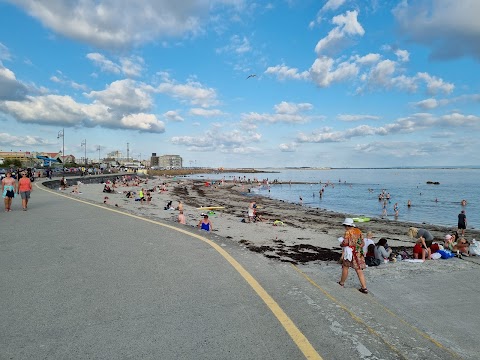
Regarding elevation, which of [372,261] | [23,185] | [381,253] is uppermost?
[23,185]

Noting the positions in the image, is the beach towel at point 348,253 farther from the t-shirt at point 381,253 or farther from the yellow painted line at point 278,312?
the t-shirt at point 381,253

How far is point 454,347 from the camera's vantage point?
159 inches

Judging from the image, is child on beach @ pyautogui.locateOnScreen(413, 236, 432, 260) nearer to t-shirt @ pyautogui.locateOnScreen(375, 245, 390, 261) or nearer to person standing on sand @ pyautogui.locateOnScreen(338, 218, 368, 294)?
t-shirt @ pyautogui.locateOnScreen(375, 245, 390, 261)

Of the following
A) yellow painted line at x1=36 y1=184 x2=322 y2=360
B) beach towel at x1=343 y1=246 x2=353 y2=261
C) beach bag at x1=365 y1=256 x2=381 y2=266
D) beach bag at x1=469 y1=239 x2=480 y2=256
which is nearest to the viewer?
yellow painted line at x1=36 y1=184 x2=322 y2=360

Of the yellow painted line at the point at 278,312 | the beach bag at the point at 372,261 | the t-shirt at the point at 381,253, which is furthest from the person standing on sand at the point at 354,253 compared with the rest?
the t-shirt at the point at 381,253

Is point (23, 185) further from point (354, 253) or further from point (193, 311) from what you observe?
point (354, 253)

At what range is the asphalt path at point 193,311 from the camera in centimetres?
311

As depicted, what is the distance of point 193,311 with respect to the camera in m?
3.93

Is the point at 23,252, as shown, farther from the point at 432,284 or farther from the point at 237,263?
the point at 432,284

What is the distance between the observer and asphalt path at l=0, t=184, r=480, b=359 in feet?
10.2

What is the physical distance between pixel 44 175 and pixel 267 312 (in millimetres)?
56231

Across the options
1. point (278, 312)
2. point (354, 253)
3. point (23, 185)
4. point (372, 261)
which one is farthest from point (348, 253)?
point (23, 185)

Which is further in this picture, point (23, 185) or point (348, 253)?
point (23, 185)

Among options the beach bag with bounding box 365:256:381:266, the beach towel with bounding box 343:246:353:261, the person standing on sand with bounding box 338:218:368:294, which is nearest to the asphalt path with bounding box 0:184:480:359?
the person standing on sand with bounding box 338:218:368:294
